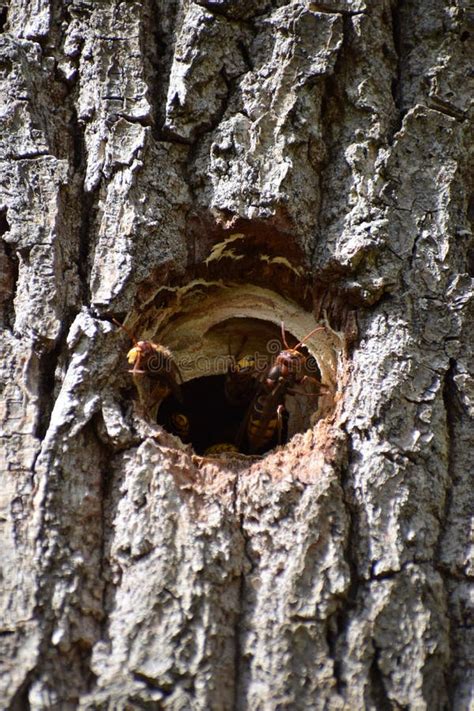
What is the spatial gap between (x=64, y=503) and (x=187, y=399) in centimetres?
223

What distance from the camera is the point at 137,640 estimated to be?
7.69 feet

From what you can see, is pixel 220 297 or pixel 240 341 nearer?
pixel 220 297

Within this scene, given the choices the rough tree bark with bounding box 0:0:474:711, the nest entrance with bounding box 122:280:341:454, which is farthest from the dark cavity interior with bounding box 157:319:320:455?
the rough tree bark with bounding box 0:0:474:711

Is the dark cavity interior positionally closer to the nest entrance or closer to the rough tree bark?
the nest entrance

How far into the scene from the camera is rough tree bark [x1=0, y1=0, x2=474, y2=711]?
2.38 metres

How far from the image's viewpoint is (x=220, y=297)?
3.42 meters

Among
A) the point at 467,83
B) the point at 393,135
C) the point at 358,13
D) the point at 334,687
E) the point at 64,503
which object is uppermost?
the point at 358,13

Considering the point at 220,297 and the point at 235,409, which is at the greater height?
the point at 235,409

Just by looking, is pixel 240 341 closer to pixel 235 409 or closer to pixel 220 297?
pixel 220 297

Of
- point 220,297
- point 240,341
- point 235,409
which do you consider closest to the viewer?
point 220,297

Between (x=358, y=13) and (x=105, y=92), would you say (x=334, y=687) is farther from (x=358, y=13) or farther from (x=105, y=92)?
(x=358, y=13)

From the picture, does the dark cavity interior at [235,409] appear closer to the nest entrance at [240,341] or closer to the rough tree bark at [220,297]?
the nest entrance at [240,341]

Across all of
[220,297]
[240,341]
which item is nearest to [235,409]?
[240,341]

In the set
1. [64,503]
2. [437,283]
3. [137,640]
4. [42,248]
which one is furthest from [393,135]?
[137,640]
